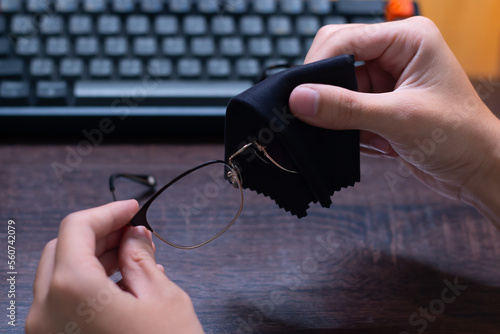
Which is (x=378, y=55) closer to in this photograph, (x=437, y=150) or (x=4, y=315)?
(x=437, y=150)

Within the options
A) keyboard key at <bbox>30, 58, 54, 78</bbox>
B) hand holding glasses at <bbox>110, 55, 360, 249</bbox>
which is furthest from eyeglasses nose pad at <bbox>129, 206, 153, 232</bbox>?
keyboard key at <bbox>30, 58, 54, 78</bbox>

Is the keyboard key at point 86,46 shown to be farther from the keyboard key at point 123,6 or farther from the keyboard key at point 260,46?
the keyboard key at point 260,46

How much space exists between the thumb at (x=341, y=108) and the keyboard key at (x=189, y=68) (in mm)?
223

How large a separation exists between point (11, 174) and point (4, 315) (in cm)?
18

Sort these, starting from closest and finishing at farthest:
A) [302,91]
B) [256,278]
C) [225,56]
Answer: [302,91]
[256,278]
[225,56]

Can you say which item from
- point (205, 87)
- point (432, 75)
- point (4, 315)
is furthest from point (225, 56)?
point (4, 315)

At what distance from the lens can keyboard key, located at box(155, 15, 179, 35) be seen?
664 mm

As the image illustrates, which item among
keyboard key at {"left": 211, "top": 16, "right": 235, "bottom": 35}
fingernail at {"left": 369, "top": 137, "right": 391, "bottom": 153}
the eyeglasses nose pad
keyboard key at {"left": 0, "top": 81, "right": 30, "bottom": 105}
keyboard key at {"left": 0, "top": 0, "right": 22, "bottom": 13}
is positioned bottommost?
the eyeglasses nose pad

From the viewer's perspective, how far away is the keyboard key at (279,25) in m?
0.68

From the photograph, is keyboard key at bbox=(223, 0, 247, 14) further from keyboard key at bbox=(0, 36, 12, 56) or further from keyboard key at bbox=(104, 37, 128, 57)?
keyboard key at bbox=(0, 36, 12, 56)

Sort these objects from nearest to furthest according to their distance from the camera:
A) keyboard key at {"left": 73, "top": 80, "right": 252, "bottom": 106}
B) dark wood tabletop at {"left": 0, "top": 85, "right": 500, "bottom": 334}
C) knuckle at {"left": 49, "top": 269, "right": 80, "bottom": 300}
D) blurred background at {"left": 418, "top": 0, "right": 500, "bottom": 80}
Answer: knuckle at {"left": 49, "top": 269, "right": 80, "bottom": 300}
dark wood tabletop at {"left": 0, "top": 85, "right": 500, "bottom": 334}
keyboard key at {"left": 73, "top": 80, "right": 252, "bottom": 106}
blurred background at {"left": 418, "top": 0, "right": 500, "bottom": 80}

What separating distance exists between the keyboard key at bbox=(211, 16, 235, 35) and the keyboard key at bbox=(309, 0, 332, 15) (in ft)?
0.37

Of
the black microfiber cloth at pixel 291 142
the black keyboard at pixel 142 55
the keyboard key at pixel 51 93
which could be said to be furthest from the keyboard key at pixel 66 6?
the black microfiber cloth at pixel 291 142

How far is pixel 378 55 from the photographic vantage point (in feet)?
1.82
